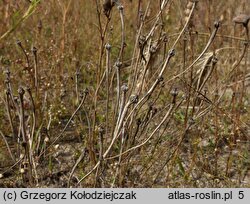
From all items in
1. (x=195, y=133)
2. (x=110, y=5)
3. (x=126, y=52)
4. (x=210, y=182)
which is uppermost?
(x=110, y=5)

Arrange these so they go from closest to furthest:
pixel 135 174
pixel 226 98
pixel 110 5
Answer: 1. pixel 110 5
2. pixel 135 174
3. pixel 226 98

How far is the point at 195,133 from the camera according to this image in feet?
5.48

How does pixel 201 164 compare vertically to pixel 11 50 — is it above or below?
below

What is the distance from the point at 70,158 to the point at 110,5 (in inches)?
31.8

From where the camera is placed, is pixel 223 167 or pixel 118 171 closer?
pixel 118 171

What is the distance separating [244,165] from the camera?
1577 mm

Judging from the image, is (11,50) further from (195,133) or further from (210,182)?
(210,182)

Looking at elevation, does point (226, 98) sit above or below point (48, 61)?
below

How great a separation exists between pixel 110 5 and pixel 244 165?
920mm

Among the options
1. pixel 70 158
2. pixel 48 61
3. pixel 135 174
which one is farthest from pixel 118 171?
pixel 48 61
